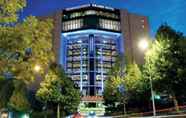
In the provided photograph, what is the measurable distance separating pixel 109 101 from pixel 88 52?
64.4 metres

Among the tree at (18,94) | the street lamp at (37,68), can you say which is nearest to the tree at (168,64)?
the tree at (18,94)

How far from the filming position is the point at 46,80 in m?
45.8

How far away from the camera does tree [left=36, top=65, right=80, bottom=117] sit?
1769 inches

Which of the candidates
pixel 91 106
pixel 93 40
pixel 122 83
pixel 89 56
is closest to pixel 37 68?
pixel 122 83

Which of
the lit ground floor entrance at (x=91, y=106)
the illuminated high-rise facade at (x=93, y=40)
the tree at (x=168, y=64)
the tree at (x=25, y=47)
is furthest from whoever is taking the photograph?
the illuminated high-rise facade at (x=93, y=40)

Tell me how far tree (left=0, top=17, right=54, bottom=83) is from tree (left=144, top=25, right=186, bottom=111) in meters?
23.4

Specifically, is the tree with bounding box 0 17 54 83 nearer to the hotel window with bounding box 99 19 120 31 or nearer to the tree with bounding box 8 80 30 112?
the tree with bounding box 8 80 30 112

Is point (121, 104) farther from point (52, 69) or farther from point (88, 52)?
point (88, 52)

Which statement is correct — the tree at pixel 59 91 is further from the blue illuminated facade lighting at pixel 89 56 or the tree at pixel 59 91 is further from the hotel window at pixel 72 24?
the hotel window at pixel 72 24

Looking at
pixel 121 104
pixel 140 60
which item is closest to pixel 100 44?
pixel 140 60

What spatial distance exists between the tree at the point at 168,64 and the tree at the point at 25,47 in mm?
23366

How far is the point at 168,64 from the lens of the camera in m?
34.0

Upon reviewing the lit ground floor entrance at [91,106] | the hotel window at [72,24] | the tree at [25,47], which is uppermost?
the hotel window at [72,24]

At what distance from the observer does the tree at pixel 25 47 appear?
1058 cm
